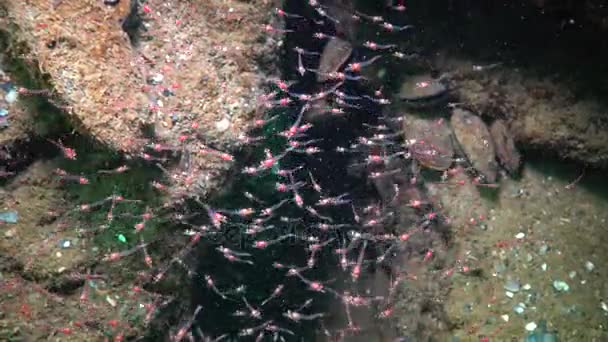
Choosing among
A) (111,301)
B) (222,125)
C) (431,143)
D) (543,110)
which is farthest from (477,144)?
(111,301)

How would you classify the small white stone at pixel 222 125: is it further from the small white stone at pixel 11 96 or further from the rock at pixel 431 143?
the rock at pixel 431 143

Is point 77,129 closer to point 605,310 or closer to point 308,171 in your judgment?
point 308,171

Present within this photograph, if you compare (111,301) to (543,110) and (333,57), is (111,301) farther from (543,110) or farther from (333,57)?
(543,110)

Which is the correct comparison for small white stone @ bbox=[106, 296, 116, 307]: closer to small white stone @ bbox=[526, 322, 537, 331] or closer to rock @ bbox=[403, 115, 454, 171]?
rock @ bbox=[403, 115, 454, 171]

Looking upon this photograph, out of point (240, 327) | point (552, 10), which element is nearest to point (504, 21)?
point (552, 10)

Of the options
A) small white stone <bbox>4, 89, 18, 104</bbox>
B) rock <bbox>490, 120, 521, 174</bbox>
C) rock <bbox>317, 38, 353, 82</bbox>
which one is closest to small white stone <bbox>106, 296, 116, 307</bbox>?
small white stone <bbox>4, 89, 18, 104</bbox>

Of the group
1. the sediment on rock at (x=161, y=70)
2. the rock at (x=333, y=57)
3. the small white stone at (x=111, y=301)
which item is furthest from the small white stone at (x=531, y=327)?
the small white stone at (x=111, y=301)
